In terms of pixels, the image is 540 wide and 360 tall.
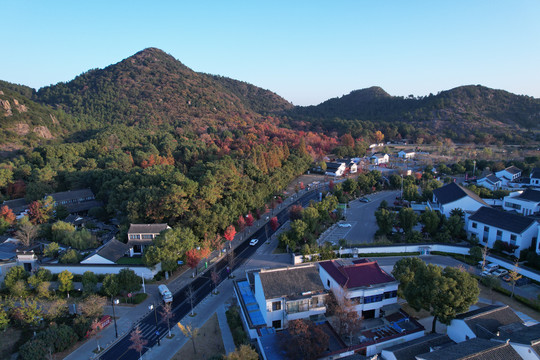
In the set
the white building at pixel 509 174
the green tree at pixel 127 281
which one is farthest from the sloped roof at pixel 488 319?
the white building at pixel 509 174

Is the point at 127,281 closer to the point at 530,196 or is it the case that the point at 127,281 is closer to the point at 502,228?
the point at 502,228

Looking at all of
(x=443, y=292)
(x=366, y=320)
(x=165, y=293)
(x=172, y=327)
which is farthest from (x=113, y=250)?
(x=443, y=292)

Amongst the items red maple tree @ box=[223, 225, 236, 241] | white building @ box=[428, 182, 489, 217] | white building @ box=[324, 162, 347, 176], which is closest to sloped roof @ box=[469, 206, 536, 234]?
white building @ box=[428, 182, 489, 217]

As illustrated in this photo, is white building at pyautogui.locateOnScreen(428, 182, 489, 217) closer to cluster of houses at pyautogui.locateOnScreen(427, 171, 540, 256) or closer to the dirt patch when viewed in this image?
cluster of houses at pyautogui.locateOnScreen(427, 171, 540, 256)

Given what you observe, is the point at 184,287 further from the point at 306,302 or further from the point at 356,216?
the point at 356,216

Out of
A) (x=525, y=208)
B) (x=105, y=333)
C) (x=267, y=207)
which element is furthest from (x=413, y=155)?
(x=105, y=333)

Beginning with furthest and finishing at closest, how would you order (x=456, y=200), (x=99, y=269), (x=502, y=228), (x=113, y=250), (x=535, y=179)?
(x=535, y=179)
(x=456, y=200)
(x=113, y=250)
(x=502, y=228)
(x=99, y=269)

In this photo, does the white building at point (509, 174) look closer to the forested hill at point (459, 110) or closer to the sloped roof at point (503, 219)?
the sloped roof at point (503, 219)
